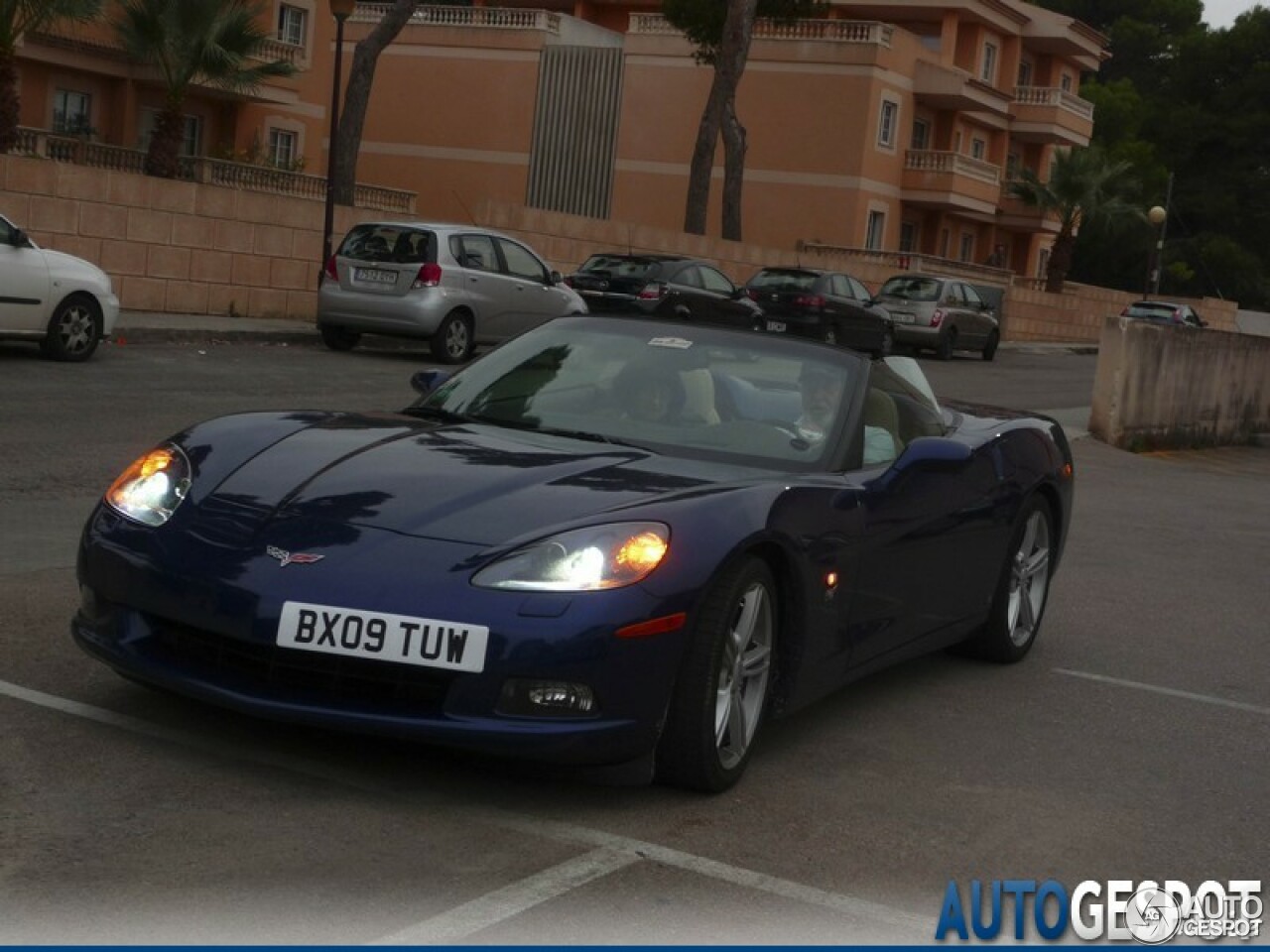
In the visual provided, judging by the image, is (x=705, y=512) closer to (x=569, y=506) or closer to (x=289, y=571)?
(x=569, y=506)

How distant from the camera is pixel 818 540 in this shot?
580 cm

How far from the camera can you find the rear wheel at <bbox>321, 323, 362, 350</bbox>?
77.7ft

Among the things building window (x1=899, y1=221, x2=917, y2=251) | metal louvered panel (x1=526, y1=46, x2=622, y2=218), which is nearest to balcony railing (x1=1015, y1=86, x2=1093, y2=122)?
building window (x1=899, y1=221, x2=917, y2=251)

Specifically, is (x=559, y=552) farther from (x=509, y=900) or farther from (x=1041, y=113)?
(x=1041, y=113)

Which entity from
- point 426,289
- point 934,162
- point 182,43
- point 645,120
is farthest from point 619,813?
point 934,162

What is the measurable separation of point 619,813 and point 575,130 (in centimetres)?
5080

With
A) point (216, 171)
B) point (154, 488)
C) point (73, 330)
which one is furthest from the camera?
point (216, 171)

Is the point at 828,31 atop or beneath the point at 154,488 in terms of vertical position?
atop

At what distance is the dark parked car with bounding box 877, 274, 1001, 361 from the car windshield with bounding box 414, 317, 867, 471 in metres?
30.1

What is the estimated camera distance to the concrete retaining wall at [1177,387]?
20.8 m

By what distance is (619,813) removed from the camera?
5137mm

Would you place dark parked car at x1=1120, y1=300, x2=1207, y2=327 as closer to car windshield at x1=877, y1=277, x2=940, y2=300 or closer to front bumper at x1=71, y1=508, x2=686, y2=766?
car windshield at x1=877, y1=277, x2=940, y2=300

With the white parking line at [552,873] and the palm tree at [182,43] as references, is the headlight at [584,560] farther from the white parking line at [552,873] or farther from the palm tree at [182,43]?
the palm tree at [182,43]

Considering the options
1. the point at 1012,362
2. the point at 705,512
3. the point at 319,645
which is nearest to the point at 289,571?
the point at 319,645
